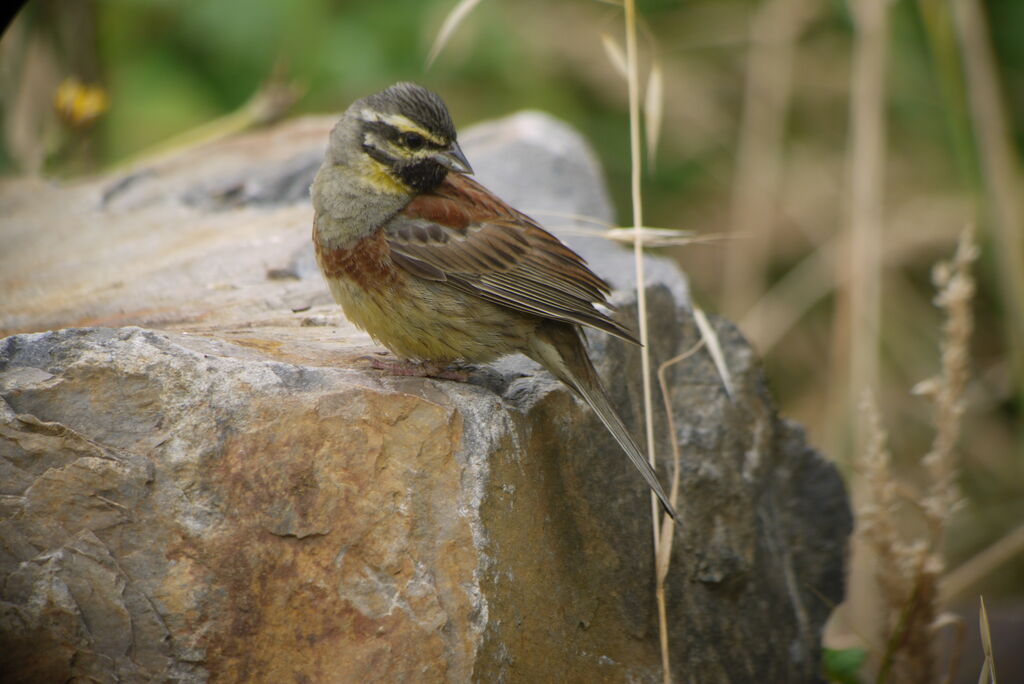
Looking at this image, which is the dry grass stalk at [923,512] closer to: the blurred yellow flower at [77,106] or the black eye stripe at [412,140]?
the black eye stripe at [412,140]

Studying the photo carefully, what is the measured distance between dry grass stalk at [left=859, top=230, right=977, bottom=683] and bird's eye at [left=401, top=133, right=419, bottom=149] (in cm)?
164

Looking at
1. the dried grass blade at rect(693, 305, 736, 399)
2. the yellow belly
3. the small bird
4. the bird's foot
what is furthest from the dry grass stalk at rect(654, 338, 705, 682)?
the bird's foot

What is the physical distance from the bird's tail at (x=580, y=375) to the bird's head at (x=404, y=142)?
596 millimetres

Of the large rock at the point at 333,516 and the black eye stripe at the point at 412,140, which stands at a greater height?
the black eye stripe at the point at 412,140

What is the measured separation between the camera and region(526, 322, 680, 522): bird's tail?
3.06 metres

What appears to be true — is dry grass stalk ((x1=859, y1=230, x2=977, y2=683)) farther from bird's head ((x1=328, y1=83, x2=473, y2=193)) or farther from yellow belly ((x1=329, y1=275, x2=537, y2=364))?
bird's head ((x1=328, y1=83, x2=473, y2=193))

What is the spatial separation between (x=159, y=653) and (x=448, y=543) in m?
0.69

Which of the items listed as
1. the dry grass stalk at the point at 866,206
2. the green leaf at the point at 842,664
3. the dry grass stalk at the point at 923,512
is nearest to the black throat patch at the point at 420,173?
the dry grass stalk at the point at 923,512

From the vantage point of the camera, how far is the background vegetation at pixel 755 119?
19.6 feet

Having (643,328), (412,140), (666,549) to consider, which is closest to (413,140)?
(412,140)

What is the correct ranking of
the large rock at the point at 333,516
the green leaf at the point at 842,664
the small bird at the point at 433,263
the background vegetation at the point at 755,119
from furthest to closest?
1. the background vegetation at the point at 755,119
2. the green leaf at the point at 842,664
3. the small bird at the point at 433,263
4. the large rock at the point at 333,516

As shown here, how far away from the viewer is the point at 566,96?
7000 mm

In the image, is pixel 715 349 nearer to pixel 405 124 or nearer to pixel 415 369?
pixel 415 369

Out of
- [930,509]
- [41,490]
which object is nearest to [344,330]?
[41,490]
